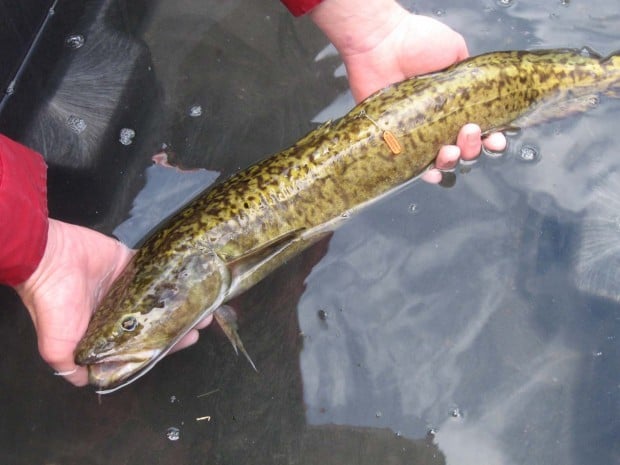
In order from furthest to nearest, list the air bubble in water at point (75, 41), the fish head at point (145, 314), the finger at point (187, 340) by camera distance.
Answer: the air bubble in water at point (75, 41)
the finger at point (187, 340)
the fish head at point (145, 314)

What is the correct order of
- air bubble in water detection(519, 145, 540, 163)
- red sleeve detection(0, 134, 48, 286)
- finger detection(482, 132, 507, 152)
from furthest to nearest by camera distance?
air bubble in water detection(519, 145, 540, 163)
finger detection(482, 132, 507, 152)
red sleeve detection(0, 134, 48, 286)

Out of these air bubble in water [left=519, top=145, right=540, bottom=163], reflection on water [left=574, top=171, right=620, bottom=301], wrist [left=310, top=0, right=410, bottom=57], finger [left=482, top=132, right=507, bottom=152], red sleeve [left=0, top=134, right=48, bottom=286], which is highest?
red sleeve [left=0, top=134, right=48, bottom=286]

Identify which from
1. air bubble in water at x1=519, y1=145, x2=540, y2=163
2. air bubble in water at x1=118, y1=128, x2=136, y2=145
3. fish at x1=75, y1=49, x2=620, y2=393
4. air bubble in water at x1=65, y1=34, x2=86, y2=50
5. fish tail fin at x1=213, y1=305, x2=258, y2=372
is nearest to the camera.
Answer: fish at x1=75, y1=49, x2=620, y2=393

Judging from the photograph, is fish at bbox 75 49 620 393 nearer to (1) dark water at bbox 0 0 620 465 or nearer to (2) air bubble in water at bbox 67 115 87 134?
(1) dark water at bbox 0 0 620 465

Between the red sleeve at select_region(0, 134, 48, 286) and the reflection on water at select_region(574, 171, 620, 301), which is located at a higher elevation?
the red sleeve at select_region(0, 134, 48, 286)

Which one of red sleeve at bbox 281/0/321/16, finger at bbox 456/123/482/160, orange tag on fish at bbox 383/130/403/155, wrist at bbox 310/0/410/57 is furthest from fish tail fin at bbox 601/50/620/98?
red sleeve at bbox 281/0/321/16

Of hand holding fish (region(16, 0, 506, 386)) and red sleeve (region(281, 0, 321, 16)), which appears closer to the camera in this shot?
hand holding fish (region(16, 0, 506, 386))

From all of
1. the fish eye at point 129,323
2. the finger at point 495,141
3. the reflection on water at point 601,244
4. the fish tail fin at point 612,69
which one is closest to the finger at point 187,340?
the fish eye at point 129,323

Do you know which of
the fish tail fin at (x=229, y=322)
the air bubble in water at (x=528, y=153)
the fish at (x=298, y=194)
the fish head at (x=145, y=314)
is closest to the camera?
the fish head at (x=145, y=314)

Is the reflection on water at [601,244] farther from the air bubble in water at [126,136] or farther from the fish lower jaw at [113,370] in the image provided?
the air bubble in water at [126,136]
